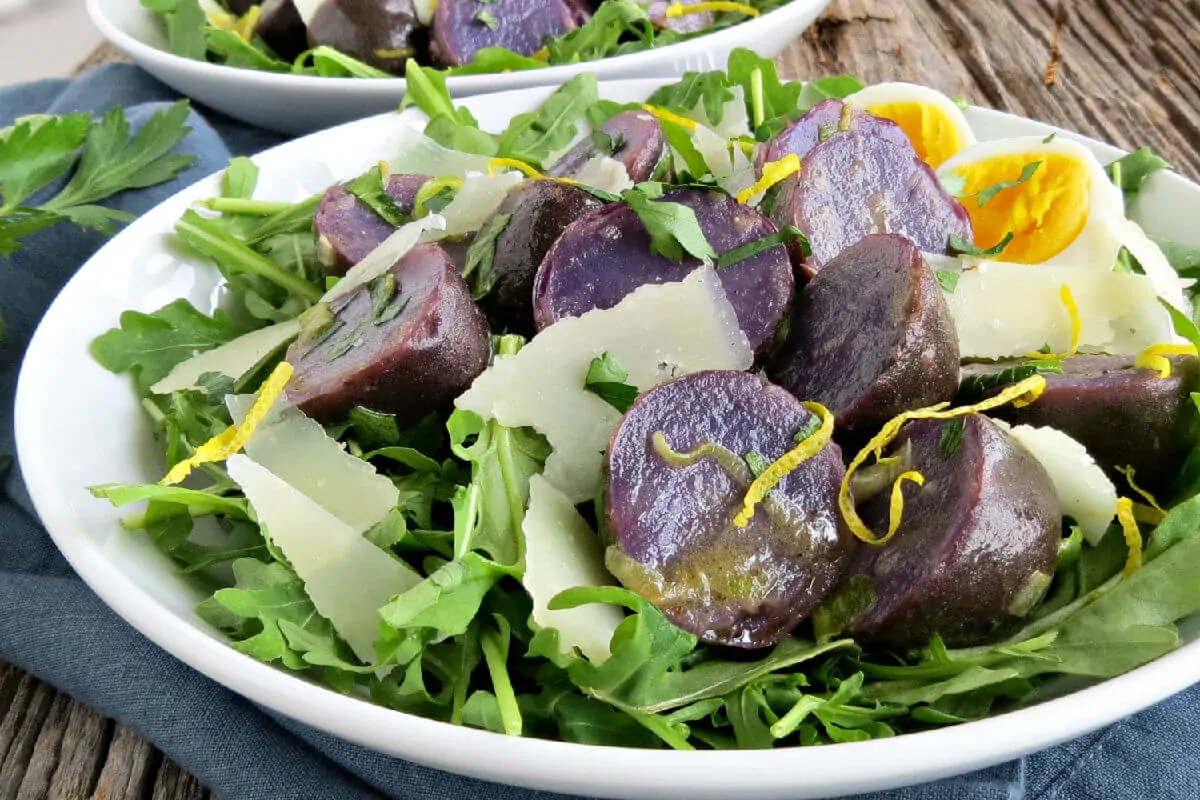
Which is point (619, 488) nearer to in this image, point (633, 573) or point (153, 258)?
point (633, 573)

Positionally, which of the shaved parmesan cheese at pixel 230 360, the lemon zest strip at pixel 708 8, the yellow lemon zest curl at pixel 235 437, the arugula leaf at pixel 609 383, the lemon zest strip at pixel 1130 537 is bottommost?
the lemon zest strip at pixel 1130 537

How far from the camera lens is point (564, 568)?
1.52 m

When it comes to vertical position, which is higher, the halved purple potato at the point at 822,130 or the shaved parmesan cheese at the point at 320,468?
the halved purple potato at the point at 822,130

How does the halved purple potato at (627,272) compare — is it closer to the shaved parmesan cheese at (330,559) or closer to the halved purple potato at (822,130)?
the halved purple potato at (822,130)

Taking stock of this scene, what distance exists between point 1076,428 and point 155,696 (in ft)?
5.28

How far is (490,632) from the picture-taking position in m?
1.57

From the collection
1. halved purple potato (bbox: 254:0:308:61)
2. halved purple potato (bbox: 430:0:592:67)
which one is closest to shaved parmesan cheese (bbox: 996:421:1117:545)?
halved purple potato (bbox: 430:0:592:67)

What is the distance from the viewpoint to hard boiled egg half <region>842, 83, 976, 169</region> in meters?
2.54

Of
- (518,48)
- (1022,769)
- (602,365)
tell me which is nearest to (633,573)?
(602,365)

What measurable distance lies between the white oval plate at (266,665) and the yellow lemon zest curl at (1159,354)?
0.51 meters

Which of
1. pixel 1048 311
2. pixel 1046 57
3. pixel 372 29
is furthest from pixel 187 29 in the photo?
pixel 1046 57

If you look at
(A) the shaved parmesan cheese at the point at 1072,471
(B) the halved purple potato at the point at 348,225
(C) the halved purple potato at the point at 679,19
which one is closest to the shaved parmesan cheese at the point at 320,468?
(B) the halved purple potato at the point at 348,225

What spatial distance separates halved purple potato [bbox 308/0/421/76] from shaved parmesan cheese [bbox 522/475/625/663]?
227 cm

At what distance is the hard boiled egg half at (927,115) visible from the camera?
254cm
